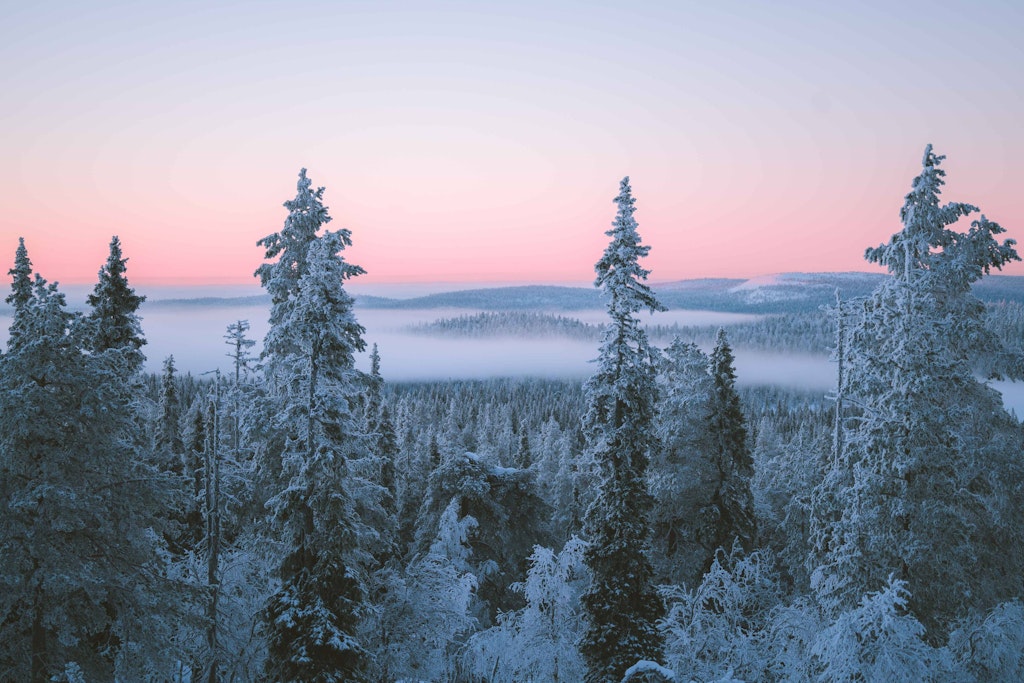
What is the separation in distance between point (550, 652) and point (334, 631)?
25.2 feet

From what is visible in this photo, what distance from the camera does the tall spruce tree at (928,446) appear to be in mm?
16516

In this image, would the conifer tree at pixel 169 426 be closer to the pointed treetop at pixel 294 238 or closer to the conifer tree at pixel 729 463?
the pointed treetop at pixel 294 238

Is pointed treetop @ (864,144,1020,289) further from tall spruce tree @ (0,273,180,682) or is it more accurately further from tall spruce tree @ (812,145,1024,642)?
tall spruce tree @ (0,273,180,682)

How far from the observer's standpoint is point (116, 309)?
2362cm

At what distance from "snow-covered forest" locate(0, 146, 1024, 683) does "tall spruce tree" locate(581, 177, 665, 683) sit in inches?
2.8

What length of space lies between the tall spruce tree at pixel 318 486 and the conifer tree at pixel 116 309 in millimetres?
9976

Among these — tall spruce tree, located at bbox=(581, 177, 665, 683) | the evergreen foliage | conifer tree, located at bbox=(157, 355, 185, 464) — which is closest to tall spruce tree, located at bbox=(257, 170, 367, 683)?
tall spruce tree, located at bbox=(581, 177, 665, 683)

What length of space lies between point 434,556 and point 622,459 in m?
7.48

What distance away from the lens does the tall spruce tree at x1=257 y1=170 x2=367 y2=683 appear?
15.4 m

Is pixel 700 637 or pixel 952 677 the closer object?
pixel 952 677

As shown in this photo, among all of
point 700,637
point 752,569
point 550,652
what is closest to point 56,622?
point 550,652

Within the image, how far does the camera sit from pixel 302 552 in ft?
52.0

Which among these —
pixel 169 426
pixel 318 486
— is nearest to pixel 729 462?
pixel 318 486

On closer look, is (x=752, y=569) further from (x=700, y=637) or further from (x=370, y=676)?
(x=370, y=676)
